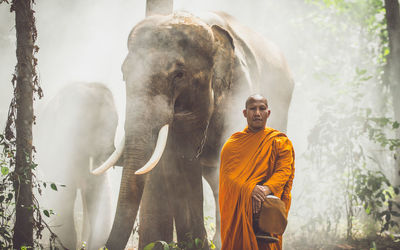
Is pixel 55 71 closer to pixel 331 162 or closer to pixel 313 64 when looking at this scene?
pixel 331 162

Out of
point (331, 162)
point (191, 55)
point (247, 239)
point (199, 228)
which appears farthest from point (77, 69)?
point (331, 162)

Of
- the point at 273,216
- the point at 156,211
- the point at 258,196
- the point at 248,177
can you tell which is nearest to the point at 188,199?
the point at 156,211

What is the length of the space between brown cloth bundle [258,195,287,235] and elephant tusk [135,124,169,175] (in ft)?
3.13

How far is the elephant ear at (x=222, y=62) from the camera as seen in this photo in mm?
4016

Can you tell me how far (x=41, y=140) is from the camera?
15.9ft

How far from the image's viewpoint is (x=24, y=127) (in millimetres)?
3389

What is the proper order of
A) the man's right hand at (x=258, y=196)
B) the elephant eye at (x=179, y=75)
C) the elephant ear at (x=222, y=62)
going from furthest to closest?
the elephant ear at (x=222, y=62)
the elephant eye at (x=179, y=75)
the man's right hand at (x=258, y=196)

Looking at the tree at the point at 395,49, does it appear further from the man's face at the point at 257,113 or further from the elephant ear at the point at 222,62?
the man's face at the point at 257,113

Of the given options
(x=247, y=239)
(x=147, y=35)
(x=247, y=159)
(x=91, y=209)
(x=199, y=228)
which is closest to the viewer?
(x=247, y=239)

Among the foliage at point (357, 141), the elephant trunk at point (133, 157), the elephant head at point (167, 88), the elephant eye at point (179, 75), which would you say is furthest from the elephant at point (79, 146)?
the foliage at point (357, 141)

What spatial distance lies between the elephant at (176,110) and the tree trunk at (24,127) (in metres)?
0.67

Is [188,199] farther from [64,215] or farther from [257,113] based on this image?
[257,113]

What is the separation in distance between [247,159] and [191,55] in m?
1.22

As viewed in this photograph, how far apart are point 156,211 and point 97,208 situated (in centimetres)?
86
